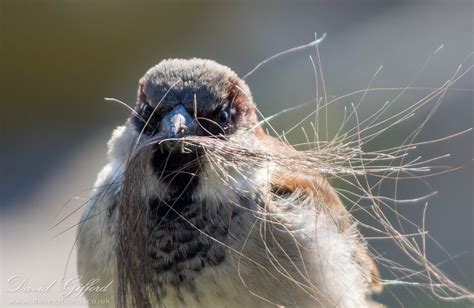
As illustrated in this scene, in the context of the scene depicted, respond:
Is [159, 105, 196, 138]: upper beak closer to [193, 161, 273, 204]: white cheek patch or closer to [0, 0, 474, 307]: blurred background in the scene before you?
[193, 161, 273, 204]: white cheek patch

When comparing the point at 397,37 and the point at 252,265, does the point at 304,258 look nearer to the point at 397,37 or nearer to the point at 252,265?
the point at 252,265

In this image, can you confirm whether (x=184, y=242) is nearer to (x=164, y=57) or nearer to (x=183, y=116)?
(x=183, y=116)

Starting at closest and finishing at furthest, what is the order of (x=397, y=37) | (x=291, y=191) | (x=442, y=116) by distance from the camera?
(x=291, y=191), (x=442, y=116), (x=397, y=37)

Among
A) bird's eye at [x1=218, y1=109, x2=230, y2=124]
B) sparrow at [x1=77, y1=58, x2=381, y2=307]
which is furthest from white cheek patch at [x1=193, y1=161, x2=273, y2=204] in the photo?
bird's eye at [x1=218, y1=109, x2=230, y2=124]

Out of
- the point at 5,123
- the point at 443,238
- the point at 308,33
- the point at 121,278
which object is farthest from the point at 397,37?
the point at 121,278

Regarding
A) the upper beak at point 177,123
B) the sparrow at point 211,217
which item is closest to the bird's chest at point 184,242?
the sparrow at point 211,217

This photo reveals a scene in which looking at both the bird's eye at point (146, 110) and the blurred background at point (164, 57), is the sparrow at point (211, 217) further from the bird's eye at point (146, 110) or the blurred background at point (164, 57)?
the blurred background at point (164, 57)
